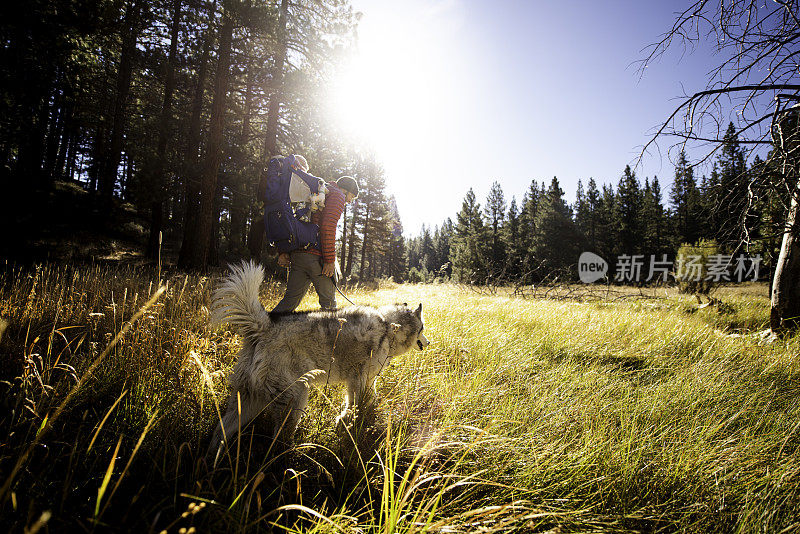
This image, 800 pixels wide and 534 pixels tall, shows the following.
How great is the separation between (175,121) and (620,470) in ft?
58.9

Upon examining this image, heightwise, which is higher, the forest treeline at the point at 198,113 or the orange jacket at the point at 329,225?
the forest treeline at the point at 198,113

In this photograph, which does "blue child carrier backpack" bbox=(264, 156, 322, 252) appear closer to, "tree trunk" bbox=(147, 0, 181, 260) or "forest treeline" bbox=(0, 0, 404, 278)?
"forest treeline" bbox=(0, 0, 404, 278)

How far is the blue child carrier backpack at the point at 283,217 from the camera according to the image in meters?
3.58

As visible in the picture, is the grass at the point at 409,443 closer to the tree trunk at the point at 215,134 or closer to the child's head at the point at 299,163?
the child's head at the point at 299,163

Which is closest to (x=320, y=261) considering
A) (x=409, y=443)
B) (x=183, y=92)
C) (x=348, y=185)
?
(x=348, y=185)

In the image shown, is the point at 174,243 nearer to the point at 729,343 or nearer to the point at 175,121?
the point at 175,121

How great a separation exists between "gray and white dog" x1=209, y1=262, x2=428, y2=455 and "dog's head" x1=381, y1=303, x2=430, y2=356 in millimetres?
379

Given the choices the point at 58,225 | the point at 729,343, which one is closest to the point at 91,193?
the point at 58,225

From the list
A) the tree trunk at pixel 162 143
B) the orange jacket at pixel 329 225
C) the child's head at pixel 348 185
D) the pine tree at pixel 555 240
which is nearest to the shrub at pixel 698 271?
the pine tree at pixel 555 240

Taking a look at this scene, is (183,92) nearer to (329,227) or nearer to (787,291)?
(329,227)

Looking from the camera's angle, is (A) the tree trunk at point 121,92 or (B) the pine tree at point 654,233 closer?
(A) the tree trunk at point 121,92

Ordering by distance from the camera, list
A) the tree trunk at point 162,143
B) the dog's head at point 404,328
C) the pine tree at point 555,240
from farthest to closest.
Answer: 1. the pine tree at point 555,240
2. the tree trunk at point 162,143
3. the dog's head at point 404,328

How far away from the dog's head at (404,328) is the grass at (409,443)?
39 cm

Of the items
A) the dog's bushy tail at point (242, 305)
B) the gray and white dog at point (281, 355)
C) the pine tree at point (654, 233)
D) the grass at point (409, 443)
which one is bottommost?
the grass at point (409, 443)
